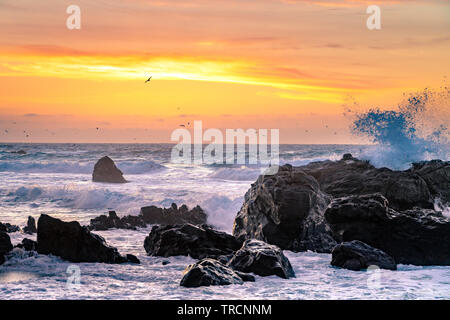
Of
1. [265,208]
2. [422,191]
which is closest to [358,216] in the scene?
[265,208]

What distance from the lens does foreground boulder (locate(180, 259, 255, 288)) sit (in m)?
8.62

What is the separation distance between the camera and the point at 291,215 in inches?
490

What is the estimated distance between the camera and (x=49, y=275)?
9672 millimetres

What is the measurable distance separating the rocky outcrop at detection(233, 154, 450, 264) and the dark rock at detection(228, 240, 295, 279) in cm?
Result: 239

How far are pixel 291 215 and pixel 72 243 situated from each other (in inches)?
198

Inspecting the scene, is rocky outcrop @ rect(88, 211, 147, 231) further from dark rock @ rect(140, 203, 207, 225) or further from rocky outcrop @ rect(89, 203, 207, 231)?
dark rock @ rect(140, 203, 207, 225)

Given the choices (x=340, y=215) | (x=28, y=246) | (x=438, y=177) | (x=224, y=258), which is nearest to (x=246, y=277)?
(x=224, y=258)

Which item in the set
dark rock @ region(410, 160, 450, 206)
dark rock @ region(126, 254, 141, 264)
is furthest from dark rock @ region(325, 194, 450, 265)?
dark rock @ region(410, 160, 450, 206)

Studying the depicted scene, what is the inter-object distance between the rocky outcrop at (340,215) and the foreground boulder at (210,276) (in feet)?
Answer: 11.6

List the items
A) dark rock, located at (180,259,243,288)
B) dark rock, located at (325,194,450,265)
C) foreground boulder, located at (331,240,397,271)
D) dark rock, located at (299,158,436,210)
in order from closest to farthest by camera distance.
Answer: dark rock, located at (180,259,243,288)
foreground boulder, located at (331,240,397,271)
dark rock, located at (325,194,450,265)
dark rock, located at (299,158,436,210)

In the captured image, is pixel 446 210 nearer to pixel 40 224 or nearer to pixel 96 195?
pixel 40 224

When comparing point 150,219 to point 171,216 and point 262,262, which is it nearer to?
point 171,216

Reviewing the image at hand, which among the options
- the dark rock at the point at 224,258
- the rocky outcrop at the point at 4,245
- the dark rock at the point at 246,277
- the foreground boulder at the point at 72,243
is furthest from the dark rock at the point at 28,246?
the dark rock at the point at 246,277
